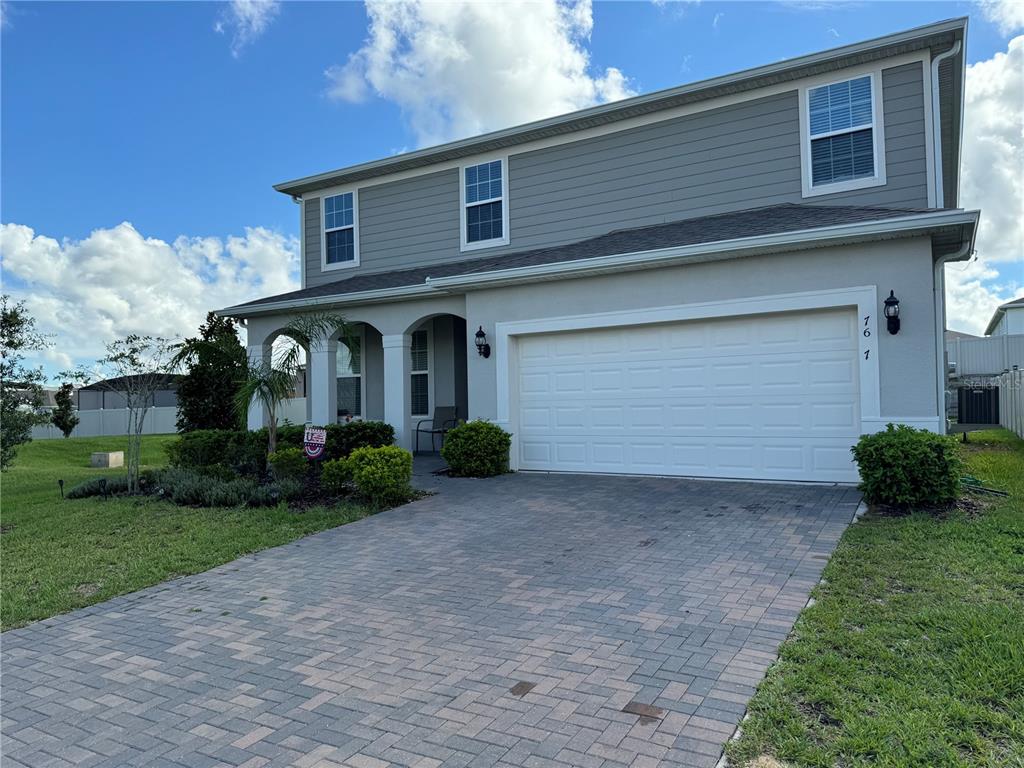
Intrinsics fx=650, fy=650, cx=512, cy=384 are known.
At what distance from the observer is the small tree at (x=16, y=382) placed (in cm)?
898

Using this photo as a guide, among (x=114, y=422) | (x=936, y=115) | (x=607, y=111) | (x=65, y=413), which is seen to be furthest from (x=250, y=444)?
(x=114, y=422)

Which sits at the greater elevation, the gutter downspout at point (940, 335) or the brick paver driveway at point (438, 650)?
the gutter downspout at point (940, 335)

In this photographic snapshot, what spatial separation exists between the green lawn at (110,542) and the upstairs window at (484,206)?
6557mm

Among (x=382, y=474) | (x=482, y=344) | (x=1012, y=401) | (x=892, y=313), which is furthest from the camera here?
(x=1012, y=401)

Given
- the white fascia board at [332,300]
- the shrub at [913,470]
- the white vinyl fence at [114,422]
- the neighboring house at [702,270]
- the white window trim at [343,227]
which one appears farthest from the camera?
the white vinyl fence at [114,422]

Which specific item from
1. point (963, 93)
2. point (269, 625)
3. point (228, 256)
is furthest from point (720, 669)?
point (228, 256)

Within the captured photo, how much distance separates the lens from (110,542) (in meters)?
7.27

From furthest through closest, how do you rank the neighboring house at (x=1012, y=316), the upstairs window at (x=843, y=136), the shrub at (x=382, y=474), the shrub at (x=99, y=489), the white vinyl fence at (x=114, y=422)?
the neighboring house at (x=1012, y=316)
the white vinyl fence at (x=114, y=422)
the shrub at (x=99, y=489)
the upstairs window at (x=843, y=136)
the shrub at (x=382, y=474)

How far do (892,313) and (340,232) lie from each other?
11.2m

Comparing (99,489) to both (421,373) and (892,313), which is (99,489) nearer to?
(421,373)

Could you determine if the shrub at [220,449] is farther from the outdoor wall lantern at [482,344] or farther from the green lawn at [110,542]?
the outdoor wall lantern at [482,344]

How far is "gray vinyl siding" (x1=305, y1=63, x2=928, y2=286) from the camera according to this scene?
930 centimetres

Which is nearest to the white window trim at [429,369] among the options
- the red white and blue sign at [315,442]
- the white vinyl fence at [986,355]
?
the red white and blue sign at [315,442]

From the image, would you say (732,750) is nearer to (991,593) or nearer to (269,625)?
(991,593)
